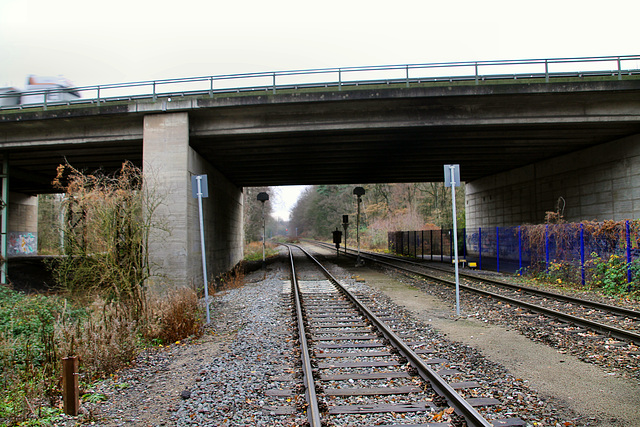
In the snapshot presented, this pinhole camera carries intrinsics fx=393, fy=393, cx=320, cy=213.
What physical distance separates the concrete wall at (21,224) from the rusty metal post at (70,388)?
30.5 meters

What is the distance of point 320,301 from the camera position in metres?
10.9

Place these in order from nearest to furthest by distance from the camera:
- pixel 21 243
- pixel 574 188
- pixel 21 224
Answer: pixel 574 188, pixel 21 243, pixel 21 224

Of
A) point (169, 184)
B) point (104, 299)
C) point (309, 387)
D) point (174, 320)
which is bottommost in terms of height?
point (309, 387)

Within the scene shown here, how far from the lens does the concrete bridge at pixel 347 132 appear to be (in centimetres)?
1380

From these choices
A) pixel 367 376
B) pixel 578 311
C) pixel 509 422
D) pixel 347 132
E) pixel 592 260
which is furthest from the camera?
pixel 347 132

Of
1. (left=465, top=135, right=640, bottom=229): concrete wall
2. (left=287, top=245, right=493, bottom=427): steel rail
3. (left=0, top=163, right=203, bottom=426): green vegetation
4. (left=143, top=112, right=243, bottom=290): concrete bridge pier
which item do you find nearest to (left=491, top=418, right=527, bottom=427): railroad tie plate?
(left=287, top=245, right=493, bottom=427): steel rail

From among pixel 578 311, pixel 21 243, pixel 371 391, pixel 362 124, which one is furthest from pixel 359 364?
pixel 21 243

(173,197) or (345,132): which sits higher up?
(345,132)

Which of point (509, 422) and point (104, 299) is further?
point (104, 299)

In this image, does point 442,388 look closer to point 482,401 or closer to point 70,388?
point 482,401

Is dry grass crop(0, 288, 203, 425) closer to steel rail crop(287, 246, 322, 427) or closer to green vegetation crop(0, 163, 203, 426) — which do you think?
green vegetation crop(0, 163, 203, 426)

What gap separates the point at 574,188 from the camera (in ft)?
59.9

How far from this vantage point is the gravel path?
4125 mm

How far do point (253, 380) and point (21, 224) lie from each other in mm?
33290
